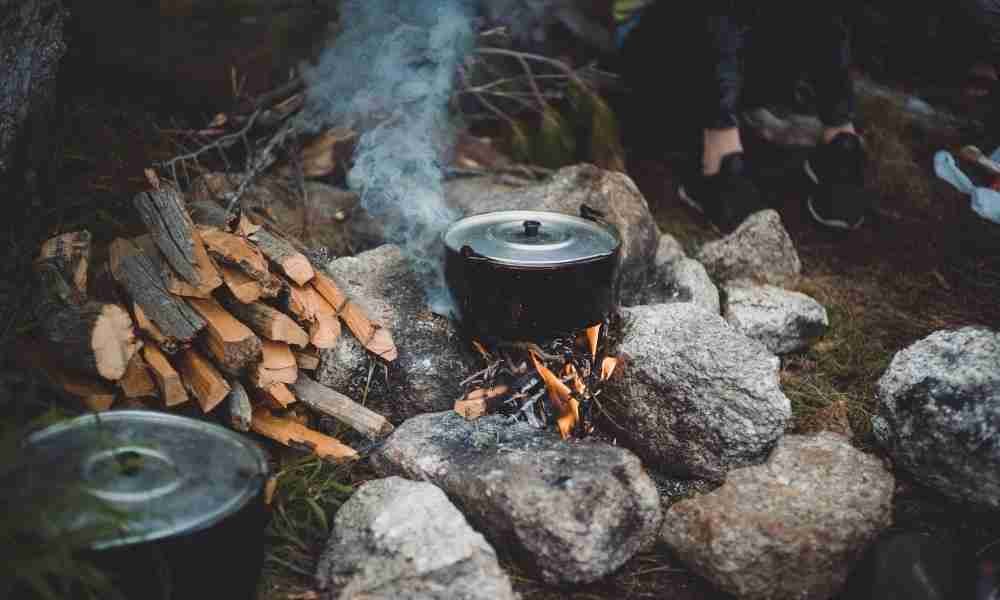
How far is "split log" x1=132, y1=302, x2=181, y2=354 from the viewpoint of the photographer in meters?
2.79

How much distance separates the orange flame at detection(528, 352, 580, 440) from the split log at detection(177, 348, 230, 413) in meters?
1.22

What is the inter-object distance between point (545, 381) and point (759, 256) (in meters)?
1.70

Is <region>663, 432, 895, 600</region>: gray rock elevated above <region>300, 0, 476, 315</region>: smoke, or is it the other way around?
<region>300, 0, 476, 315</region>: smoke

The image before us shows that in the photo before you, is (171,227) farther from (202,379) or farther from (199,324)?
(202,379)

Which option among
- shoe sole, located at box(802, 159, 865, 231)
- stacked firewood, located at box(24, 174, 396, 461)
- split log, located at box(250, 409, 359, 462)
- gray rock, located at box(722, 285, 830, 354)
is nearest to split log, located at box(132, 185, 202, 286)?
stacked firewood, located at box(24, 174, 396, 461)

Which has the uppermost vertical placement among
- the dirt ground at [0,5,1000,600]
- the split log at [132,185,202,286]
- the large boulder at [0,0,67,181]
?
the large boulder at [0,0,67,181]

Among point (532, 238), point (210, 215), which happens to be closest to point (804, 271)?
point (532, 238)

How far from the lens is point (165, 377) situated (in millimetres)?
2754

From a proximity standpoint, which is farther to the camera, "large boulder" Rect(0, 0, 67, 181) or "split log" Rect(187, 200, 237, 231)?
"split log" Rect(187, 200, 237, 231)

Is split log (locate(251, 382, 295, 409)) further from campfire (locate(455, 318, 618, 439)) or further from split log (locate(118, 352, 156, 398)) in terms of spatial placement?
campfire (locate(455, 318, 618, 439))

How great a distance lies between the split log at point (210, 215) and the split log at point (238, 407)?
68 centimetres

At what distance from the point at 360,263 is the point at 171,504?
175 centimetres

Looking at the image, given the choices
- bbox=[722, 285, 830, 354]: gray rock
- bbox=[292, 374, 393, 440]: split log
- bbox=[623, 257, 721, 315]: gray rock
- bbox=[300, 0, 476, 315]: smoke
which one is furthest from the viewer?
bbox=[300, 0, 476, 315]: smoke

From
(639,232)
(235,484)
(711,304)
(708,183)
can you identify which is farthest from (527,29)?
(235,484)
